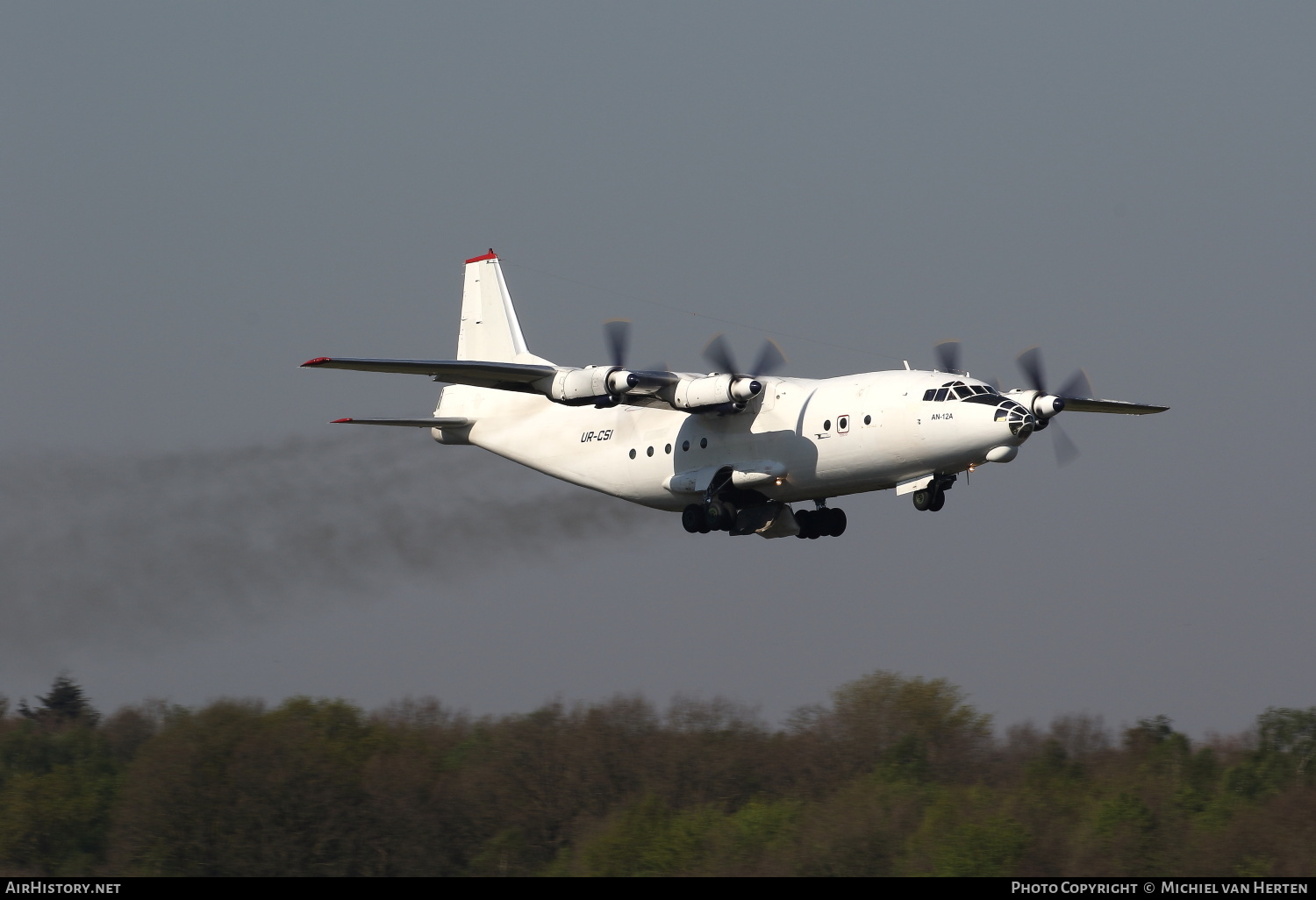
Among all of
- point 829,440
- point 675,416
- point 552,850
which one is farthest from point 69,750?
point 829,440

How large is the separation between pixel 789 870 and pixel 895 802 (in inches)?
227

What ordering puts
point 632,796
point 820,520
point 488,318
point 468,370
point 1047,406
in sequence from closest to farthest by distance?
1. point 1047,406
2. point 468,370
3. point 820,520
4. point 488,318
5. point 632,796

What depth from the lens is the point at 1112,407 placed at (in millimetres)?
33094

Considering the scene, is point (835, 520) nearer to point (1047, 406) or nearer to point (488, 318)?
point (1047, 406)

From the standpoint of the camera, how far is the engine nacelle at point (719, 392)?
2962 centimetres

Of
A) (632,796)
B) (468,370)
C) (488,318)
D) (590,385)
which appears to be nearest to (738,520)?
(590,385)

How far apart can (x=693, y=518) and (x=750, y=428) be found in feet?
7.47

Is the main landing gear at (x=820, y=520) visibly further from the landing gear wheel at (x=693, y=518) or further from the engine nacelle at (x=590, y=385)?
the engine nacelle at (x=590, y=385)

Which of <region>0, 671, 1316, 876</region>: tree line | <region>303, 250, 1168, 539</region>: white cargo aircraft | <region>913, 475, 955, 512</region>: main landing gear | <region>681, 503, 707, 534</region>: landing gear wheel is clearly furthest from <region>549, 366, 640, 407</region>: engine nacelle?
<region>0, 671, 1316, 876</region>: tree line

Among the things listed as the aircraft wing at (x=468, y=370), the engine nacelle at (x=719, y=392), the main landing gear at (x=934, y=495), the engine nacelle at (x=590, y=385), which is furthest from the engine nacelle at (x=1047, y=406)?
the aircraft wing at (x=468, y=370)

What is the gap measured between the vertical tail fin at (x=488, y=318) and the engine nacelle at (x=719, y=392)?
7.44 m

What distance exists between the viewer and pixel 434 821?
44594 millimetres

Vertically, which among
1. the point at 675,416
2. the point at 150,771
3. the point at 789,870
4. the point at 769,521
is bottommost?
the point at 789,870
